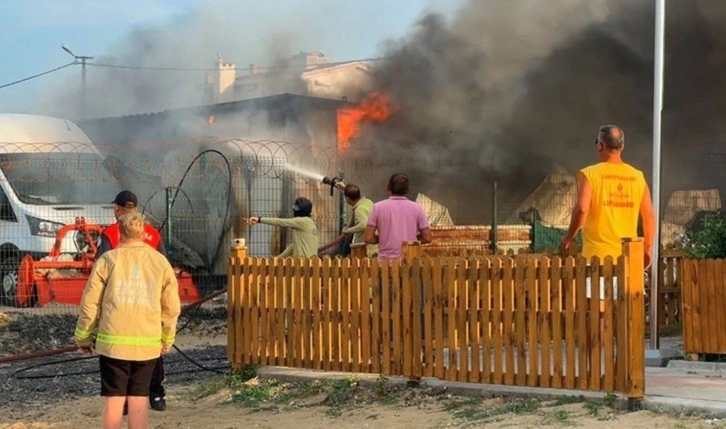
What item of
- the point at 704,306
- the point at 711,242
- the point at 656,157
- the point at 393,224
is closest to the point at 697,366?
the point at 704,306

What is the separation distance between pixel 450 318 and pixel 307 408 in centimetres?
131

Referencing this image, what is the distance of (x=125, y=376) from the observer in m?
6.39

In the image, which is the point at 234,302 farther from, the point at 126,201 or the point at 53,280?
the point at 53,280

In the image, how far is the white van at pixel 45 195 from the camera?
1576 cm

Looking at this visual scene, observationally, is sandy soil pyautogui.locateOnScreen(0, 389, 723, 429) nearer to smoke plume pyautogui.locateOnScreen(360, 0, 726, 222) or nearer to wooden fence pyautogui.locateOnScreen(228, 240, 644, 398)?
wooden fence pyautogui.locateOnScreen(228, 240, 644, 398)

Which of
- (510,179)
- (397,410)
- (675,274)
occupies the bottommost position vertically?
(397,410)

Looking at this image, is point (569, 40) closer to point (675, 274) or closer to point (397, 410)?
point (675, 274)

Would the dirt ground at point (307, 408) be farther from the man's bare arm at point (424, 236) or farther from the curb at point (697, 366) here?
the curb at point (697, 366)

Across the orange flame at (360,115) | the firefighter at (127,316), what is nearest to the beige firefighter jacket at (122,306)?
the firefighter at (127,316)

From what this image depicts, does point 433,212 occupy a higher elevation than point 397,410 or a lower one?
higher

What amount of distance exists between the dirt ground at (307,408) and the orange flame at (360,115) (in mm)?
10587

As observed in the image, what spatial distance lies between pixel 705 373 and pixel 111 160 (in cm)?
1077

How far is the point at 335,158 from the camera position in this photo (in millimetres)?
17344

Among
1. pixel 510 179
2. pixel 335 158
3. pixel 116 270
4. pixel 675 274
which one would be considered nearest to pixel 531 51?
pixel 510 179
